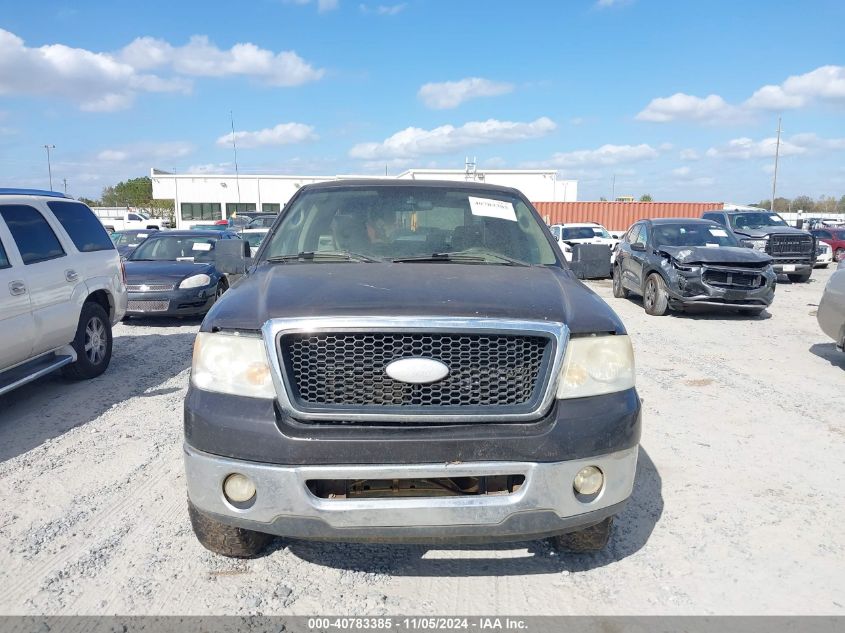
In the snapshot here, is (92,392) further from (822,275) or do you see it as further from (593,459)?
(822,275)

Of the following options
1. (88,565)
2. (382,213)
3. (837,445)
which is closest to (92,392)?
(88,565)

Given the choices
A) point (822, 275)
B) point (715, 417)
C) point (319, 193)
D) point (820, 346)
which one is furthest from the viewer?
point (822, 275)

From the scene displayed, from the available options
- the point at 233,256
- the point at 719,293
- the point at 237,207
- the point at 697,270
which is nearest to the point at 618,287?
the point at 697,270

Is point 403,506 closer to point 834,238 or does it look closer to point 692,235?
point 692,235

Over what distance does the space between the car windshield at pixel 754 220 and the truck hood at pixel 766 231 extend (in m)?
0.22

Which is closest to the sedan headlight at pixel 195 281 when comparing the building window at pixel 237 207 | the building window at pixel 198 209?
the building window at pixel 237 207

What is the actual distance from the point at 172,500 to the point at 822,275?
2025 cm

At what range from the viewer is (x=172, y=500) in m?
3.63

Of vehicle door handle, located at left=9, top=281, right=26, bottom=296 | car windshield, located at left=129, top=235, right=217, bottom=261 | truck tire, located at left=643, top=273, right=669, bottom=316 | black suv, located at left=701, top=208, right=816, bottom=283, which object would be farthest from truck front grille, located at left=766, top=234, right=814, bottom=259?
vehicle door handle, located at left=9, top=281, right=26, bottom=296

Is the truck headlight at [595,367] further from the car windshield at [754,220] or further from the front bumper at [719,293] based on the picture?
the car windshield at [754,220]

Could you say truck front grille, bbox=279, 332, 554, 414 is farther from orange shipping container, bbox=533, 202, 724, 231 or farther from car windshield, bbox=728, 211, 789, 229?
orange shipping container, bbox=533, 202, 724, 231

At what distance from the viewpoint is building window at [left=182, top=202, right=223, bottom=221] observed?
5312cm

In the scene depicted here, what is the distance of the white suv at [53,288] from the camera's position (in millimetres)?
5070

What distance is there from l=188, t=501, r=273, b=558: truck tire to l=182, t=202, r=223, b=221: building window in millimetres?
53767
